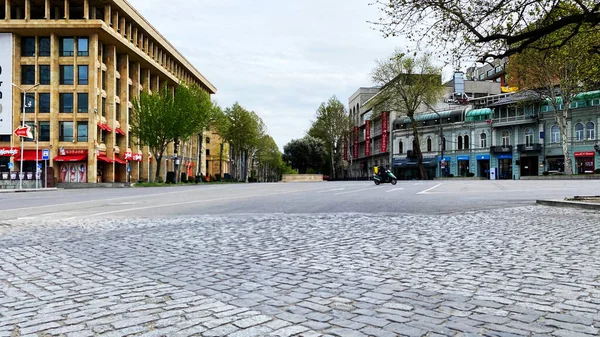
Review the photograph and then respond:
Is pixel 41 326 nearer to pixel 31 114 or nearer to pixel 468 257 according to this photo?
pixel 468 257

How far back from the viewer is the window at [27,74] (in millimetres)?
51219

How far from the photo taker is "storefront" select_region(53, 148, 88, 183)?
1965 inches

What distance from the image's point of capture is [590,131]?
54.9 meters

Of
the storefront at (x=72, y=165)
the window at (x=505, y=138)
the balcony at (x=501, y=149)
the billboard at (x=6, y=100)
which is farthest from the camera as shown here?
the window at (x=505, y=138)

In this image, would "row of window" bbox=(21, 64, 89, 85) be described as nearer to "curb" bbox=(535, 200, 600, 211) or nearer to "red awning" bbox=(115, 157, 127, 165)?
"red awning" bbox=(115, 157, 127, 165)

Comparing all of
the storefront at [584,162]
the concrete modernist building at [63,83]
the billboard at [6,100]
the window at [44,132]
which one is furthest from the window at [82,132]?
the storefront at [584,162]

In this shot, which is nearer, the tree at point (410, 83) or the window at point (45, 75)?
the window at point (45, 75)

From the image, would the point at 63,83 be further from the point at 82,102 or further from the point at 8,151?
the point at 8,151

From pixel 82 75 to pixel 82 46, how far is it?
3.25 m

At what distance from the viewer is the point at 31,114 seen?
50281mm

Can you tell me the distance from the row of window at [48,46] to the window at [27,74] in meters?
1.52

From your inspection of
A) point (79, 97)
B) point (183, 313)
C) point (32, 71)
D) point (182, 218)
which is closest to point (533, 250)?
point (183, 313)

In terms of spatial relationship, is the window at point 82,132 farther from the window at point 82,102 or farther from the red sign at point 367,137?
the red sign at point 367,137

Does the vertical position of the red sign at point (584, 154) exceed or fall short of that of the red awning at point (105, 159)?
it exceeds it
